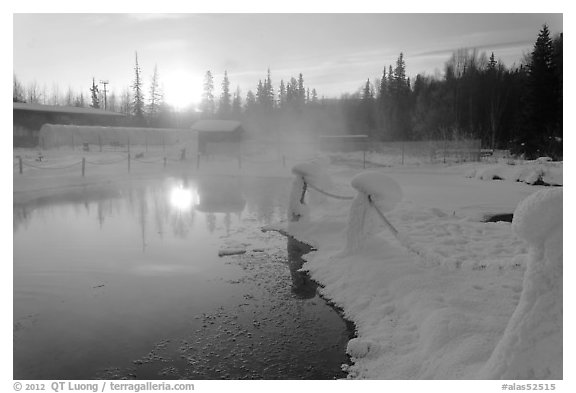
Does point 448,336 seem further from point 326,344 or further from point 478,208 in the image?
point 478,208

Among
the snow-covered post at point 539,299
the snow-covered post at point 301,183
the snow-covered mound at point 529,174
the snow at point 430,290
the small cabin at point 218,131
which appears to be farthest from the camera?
the small cabin at point 218,131

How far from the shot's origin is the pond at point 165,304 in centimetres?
382

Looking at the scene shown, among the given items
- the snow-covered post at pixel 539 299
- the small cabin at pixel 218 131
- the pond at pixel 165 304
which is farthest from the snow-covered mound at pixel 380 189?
the small cabin at pixel 218 131

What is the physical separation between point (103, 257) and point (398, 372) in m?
5.57

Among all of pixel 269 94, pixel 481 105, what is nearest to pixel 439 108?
pixel 481 105

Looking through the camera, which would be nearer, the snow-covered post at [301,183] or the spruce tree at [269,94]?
the snow-covered post at [301,183]

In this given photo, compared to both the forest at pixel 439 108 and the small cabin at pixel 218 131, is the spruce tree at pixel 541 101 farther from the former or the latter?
the small cabin at pixel 218 131

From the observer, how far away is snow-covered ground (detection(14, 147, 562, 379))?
97.0 inches

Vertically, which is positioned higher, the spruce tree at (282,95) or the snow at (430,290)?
the spruce tree at (282,95)

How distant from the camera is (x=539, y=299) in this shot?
8.14 feet

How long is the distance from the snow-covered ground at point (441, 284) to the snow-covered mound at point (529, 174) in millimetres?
9004

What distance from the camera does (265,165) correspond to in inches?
1108

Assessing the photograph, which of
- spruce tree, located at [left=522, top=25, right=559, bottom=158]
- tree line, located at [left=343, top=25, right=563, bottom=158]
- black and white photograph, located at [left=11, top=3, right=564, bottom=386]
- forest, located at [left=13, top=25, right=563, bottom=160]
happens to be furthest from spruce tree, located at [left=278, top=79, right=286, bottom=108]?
black and white photograph, located at [left=11, top=3, right=564, bottom=386]

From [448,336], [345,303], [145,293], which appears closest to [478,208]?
[345,303]
